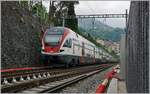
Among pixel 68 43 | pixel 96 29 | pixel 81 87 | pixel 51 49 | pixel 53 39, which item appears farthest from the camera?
pixel 96 29

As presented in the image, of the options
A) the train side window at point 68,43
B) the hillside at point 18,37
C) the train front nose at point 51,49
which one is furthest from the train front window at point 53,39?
the hillside at point 18,37

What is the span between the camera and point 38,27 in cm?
3850

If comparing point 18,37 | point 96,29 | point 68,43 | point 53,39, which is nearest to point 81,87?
point 53,39

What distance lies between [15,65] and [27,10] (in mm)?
9855

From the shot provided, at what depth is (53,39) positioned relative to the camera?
30172mm

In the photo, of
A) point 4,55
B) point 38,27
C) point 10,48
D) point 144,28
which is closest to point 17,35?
point 10,48

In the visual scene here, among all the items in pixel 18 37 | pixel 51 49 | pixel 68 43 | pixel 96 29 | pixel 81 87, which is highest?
pixel 96 29

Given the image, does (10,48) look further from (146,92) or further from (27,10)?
(146,92)

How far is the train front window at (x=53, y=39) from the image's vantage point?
98.2ft

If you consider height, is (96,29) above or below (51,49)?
above

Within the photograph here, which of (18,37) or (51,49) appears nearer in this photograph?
(51,49)

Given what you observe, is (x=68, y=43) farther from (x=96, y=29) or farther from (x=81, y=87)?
(x=96, y=29)

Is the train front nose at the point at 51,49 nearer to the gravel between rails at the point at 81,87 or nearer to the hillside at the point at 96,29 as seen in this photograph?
the hillside at the point at 96,29

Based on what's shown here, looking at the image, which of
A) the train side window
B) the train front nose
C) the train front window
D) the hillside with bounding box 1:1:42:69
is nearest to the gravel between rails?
the hillside with bounding box 1:1:42:69
